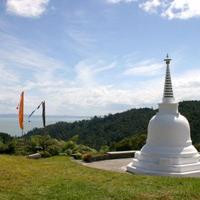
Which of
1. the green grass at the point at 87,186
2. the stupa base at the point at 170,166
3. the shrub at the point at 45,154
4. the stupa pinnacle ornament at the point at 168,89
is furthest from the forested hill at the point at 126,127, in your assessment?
the green grass at the point at 87,186

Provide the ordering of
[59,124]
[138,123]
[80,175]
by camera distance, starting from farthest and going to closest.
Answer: [59,124]
[138,123]
[80,175]

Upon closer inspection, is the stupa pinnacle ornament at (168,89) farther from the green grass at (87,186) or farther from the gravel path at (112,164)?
the green grass at (87,186)

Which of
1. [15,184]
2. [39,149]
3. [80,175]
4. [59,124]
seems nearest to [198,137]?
[39,149]

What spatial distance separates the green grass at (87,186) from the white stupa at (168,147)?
335cm

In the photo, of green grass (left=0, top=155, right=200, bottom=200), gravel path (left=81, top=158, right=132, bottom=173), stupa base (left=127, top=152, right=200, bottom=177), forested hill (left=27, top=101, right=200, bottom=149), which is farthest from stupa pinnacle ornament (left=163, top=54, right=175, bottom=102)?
forested hill (left=27, top=101, right=200, bottom=149)

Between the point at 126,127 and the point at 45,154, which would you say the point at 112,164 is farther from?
the point at 126,127

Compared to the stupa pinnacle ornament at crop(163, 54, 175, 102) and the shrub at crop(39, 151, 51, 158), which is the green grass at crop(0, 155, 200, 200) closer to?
the stupa pinnacle ornament at crop(163, 54, 175, 102)

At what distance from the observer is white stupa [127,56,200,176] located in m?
20.0

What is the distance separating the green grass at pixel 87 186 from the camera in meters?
13.5

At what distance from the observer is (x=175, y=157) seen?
20.2 metres

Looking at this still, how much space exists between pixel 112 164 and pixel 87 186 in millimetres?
9843

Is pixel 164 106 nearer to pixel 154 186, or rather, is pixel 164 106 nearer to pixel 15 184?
pixel 154 186

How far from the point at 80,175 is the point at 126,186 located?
3.29m

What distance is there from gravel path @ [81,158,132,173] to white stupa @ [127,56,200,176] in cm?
117
